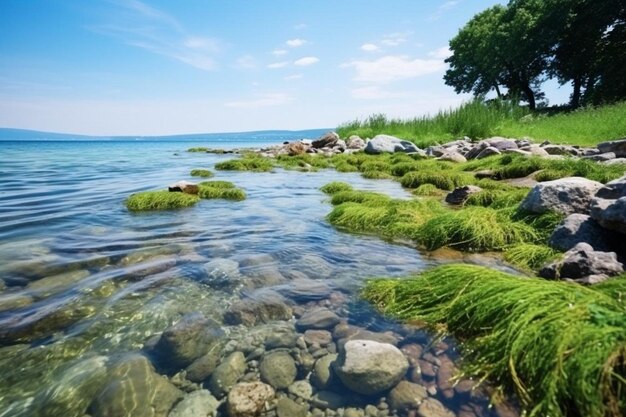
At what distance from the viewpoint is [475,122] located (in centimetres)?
2412

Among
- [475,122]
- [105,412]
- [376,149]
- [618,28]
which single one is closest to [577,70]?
[618,28]

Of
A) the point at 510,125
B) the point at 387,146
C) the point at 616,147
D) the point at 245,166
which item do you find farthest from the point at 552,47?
the point at 245,166

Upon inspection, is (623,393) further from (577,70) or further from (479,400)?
(577,70)

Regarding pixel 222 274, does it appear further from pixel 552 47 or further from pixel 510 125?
pixel 552 47

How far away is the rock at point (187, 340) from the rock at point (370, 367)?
53.6 inches

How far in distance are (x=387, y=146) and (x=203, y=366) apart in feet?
71.3

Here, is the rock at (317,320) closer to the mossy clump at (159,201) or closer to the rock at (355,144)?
the mossy clump at (159,201)

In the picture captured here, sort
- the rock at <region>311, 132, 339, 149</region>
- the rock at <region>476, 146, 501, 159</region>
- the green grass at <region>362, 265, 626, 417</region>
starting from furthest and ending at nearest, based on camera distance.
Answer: the rock at <region>311, 132, 339, 149</region> < the rock at <region>476, 146, 501, 159</region> < the green grass at <region>362, 265, 626, 417</region>

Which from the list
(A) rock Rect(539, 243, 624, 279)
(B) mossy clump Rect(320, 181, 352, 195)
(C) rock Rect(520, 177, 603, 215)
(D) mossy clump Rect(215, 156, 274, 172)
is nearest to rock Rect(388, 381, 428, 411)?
(A) rock Rect(539, 243, 624, 279)

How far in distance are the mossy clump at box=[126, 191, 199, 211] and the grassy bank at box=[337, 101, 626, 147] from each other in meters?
19.3

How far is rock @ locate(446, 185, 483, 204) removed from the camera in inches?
363

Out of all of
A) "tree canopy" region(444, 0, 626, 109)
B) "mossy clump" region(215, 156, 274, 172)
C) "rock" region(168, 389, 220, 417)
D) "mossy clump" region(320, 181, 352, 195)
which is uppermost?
"tree canopy" region(444, 0, 626, 109)

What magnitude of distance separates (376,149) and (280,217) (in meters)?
15.9

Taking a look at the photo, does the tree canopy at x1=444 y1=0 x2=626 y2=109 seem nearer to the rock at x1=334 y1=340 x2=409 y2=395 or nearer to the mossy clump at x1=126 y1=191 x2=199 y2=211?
the mossy clump at x1=126 y1=191 x2=199 y2=211
